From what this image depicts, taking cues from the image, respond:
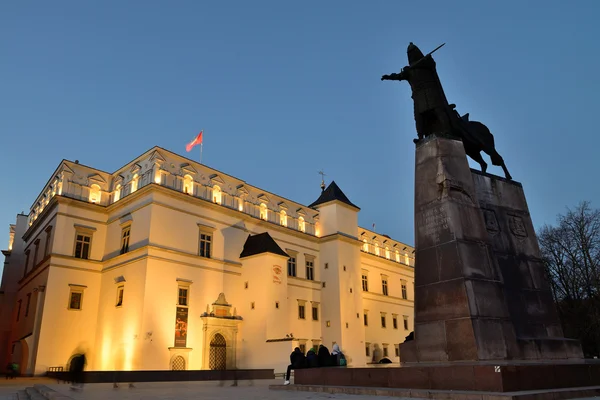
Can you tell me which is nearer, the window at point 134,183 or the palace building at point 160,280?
the palace building at point 160,280

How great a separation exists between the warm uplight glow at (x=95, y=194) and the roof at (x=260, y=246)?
10.7 metres

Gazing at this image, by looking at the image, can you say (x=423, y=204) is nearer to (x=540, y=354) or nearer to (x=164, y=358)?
(x=540, y=354)

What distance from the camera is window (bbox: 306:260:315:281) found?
39.7 meters

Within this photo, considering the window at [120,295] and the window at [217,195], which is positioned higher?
the window at [217,195]

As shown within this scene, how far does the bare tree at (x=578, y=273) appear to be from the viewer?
1179 inches

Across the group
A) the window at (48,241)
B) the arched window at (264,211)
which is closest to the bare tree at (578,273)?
the arched window at (264,211)

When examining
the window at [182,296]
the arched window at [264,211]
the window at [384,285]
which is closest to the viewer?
the window at [182,296]

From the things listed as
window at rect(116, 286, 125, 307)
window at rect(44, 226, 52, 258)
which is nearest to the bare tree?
window at rect(116, 286, 125, 307)

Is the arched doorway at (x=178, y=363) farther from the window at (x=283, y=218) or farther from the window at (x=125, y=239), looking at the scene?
the window at (x=283, y=218)

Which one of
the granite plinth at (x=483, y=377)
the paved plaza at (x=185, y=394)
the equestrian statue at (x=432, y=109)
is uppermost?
the equestrian statue at (x=432, y=109)

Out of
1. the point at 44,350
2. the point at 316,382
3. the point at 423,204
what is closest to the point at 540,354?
the point at 423,204

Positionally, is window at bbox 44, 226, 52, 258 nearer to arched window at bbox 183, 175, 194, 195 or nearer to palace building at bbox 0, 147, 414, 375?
palace building at bbox 0, 147, 414, 375

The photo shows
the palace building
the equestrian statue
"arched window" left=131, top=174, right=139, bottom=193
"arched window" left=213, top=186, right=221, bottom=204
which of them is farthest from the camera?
"arched window" left=213, top=186, right=221, bottom=204

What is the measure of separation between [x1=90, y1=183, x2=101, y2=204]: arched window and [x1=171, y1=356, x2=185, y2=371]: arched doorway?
1224 cm
